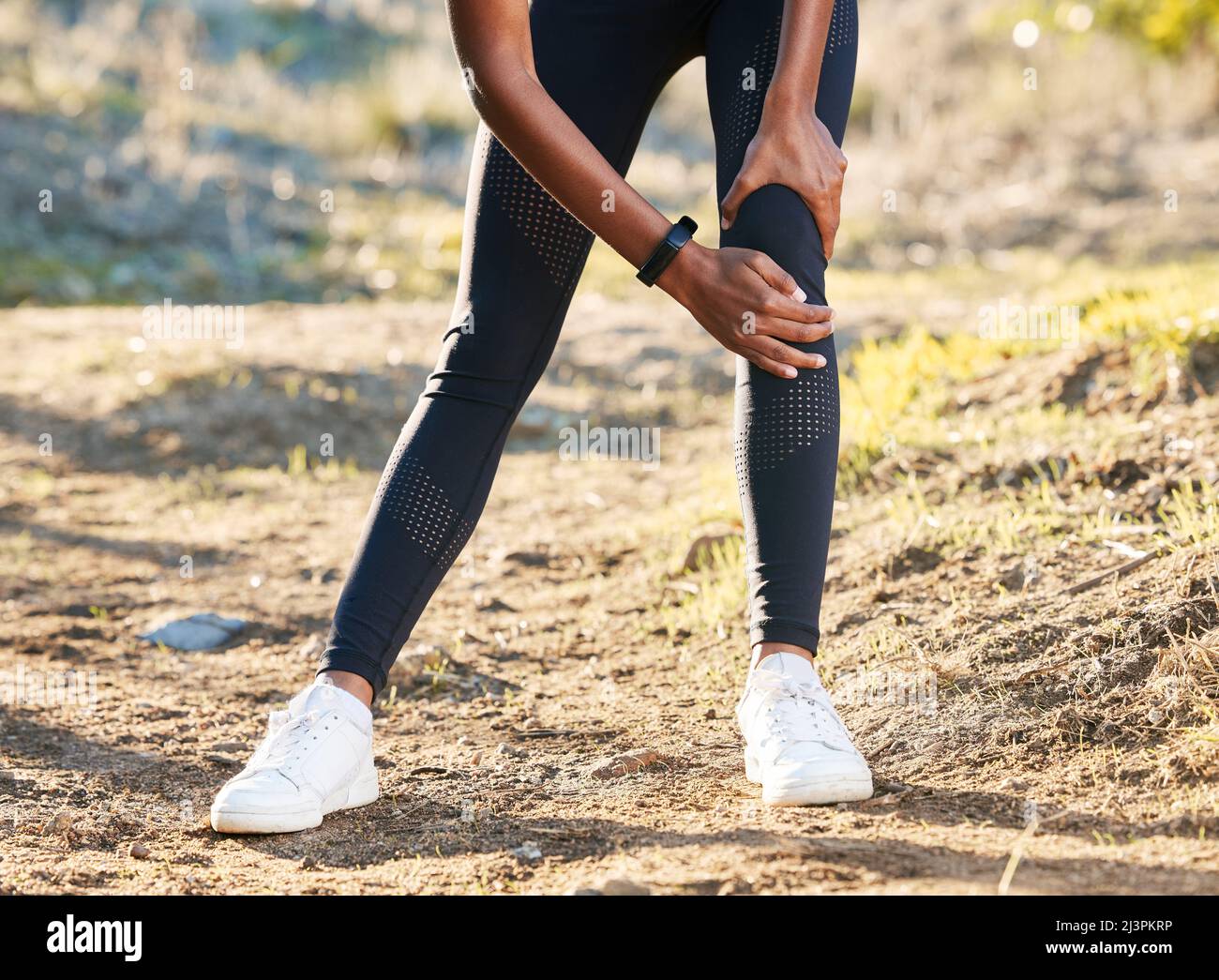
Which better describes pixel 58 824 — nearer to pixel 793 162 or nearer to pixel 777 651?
pixel 777 651

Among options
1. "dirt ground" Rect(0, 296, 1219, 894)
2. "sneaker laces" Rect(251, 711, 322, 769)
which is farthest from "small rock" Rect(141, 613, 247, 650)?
"sneaker laces" Rect(251, 711, 322, 769)

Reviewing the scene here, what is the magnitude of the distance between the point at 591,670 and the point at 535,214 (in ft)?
3.69

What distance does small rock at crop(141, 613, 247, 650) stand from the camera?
10.6 ft

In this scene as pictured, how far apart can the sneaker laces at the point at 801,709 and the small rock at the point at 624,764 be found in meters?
0.31

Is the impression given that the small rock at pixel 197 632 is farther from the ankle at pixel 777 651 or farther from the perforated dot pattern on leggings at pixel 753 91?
the perforated dot pattern on leggings at pixel 753 91

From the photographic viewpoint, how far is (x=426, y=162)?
10344 millimetres

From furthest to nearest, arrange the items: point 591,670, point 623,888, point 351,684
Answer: point 591,670
point 351,684
point 623,888

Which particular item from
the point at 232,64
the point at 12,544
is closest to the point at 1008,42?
the point at 232,64

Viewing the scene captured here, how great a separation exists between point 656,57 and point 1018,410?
6.11 ft

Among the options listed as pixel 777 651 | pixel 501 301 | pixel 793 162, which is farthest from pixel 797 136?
pixel 777 651

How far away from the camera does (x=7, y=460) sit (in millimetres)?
4742

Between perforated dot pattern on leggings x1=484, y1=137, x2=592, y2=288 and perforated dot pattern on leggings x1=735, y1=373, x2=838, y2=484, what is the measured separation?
1.47 ft
